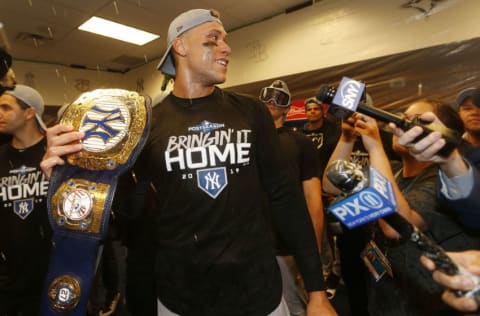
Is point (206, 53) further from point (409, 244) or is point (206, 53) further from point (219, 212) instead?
point (409, 244)

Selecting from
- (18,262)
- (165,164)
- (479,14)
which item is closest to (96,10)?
(18,262)

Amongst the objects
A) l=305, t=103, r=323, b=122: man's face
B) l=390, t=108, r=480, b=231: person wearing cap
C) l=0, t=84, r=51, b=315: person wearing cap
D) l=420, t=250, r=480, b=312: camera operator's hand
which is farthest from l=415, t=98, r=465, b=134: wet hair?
l=305, t=103, r=323, b=122: man's face

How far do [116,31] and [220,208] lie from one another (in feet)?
14.9

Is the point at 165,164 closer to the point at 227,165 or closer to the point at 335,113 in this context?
the point at 227,165

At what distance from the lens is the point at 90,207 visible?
837 mm

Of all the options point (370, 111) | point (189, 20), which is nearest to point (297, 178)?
point (189, 20)

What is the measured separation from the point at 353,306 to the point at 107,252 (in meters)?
1.94

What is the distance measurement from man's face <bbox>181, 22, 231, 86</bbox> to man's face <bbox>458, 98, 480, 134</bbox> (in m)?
1.43

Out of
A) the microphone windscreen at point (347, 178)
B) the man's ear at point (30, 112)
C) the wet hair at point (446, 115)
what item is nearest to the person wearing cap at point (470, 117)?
the wet hair at point (446, 115)

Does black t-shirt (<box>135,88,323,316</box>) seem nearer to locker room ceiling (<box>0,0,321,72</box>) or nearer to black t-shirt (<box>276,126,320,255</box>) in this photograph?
black t-shirt (<box>276,126,320,255</box>)

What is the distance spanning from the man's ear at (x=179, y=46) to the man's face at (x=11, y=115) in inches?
39.4

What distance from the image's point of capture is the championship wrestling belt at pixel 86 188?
2.67ft

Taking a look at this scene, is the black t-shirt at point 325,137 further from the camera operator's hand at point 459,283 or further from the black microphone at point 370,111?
the camera operator's hand at point 459,283

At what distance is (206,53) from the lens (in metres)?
1.18
